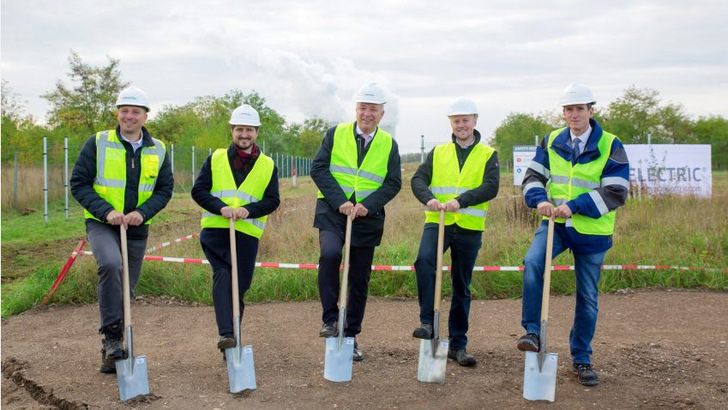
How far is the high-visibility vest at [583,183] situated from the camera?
5.20 metres

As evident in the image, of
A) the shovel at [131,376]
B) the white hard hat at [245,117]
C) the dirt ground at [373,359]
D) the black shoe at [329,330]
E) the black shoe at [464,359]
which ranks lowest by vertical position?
the dirt ground at [373,359]

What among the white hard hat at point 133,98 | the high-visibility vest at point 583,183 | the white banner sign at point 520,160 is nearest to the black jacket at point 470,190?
the high-visibility vest at point 583,183

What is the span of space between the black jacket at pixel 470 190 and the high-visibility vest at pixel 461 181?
0.13 ft

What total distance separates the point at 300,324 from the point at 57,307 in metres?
2.84

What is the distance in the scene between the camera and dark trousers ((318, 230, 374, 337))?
5.57 m

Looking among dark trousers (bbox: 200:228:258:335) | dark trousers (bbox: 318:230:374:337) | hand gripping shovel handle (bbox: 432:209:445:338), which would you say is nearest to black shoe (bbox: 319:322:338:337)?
dark trousers (bbox: 318:230:374:337)

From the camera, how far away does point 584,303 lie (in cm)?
532

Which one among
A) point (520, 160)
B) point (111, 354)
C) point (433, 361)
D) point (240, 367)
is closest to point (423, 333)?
point (433, 361)

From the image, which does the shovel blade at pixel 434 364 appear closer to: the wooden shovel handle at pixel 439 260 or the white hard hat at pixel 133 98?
the wooden shovel handle at pixel 439 260

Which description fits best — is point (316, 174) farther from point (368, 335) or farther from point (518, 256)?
point (518, 256)

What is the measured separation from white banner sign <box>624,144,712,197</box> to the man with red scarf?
1221cm

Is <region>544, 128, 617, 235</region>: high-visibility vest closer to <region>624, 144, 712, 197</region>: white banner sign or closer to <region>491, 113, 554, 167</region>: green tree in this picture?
<region>624, 144, 712, 197</region>: white banner sign

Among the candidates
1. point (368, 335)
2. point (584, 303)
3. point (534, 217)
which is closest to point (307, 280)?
point (368, 335)

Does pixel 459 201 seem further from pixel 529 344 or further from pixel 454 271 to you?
pixel 529 344
